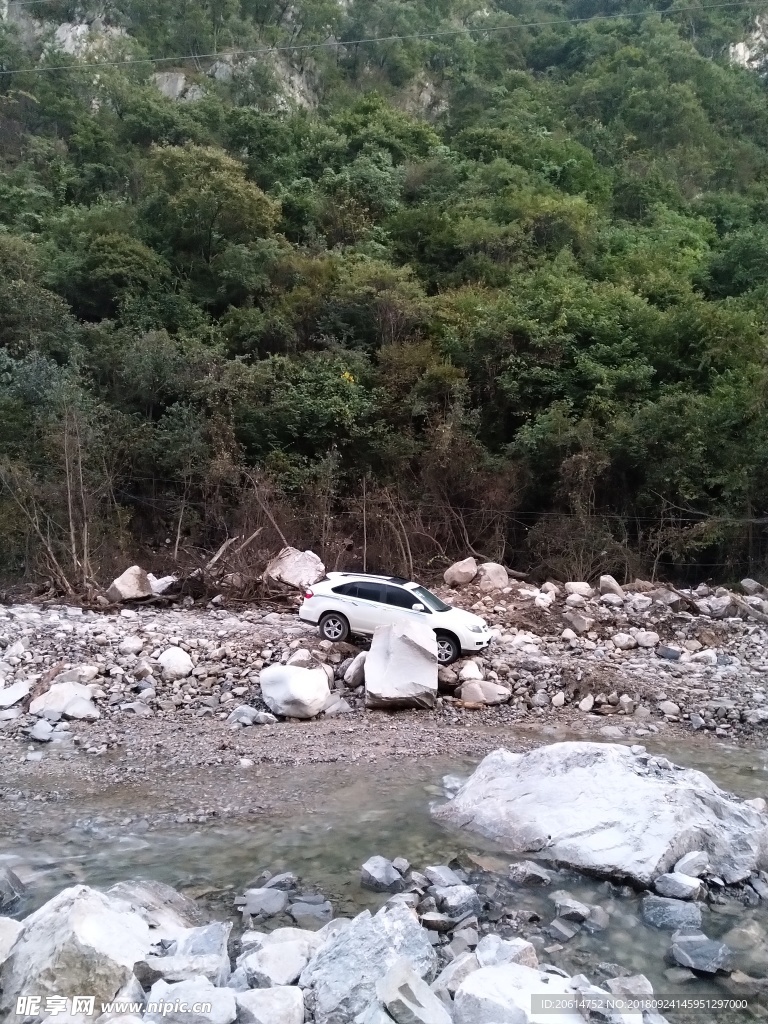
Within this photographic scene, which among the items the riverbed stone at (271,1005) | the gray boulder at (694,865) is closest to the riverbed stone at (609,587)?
the gray boulder at (694,865)

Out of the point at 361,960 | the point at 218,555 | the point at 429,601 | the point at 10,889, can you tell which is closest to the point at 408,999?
the point at 361,960

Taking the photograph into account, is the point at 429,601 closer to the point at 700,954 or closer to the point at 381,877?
the point at 381,877

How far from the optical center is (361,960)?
5.11m

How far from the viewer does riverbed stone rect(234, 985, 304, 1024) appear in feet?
15.1

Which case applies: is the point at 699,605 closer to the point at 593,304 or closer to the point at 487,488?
the point at 487,488

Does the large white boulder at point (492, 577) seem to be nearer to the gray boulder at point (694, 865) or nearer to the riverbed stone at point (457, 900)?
the gray boulder at point (694, 865)

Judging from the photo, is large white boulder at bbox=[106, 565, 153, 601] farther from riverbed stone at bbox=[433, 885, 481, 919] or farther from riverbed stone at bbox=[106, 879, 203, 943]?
riverbed stone at bbox=[433, 885, 481, 919]

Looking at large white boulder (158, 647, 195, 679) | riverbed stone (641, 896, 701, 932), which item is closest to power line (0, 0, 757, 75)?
large white boulder (158, 647, 195, 679)

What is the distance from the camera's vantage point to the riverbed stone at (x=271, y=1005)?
15.1ft

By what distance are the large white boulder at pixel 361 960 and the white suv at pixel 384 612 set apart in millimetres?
6811

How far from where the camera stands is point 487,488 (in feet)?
68.7

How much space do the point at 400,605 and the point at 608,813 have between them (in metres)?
6.12

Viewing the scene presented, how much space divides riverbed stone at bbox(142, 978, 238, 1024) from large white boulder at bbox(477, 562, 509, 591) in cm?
1256

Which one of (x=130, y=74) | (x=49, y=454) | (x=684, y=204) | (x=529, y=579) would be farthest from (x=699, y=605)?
(x=130, y=74)
